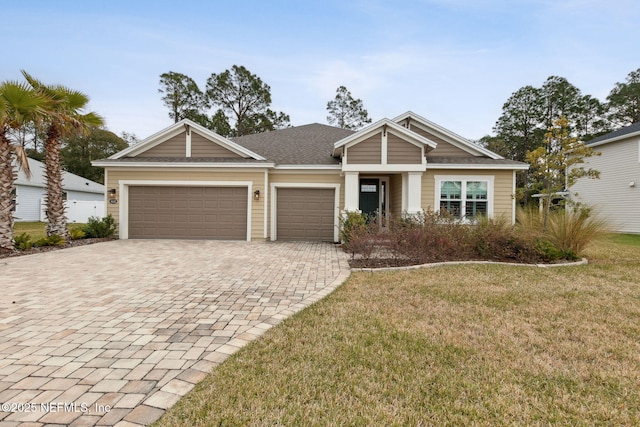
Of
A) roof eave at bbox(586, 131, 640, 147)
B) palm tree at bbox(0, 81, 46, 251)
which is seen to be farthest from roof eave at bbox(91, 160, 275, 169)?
roof eave at bbox(586, 131, 640, 147)

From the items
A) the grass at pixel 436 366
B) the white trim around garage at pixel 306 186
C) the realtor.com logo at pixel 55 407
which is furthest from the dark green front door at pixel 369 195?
the realtor.com logo at pixel 55 407

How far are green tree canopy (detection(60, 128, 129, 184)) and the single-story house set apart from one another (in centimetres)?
2720

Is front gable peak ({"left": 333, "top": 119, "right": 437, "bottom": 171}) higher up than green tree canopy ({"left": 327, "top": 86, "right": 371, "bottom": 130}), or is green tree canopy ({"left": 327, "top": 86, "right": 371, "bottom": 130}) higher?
green tree canopy ({"left": 327, "top": 86, "right": 371, "bottom": 130})

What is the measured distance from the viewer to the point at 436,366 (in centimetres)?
274

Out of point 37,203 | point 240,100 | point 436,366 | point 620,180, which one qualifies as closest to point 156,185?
point 436,366

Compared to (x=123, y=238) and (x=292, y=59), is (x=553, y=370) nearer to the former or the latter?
(x=123, y=238)

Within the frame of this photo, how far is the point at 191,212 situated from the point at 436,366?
442 inches

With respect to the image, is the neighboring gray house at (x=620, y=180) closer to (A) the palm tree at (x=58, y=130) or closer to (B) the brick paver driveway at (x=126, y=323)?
(B) the brick paver driveway at (x=126, y=323)

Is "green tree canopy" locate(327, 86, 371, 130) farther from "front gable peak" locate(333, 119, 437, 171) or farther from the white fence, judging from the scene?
the white fence

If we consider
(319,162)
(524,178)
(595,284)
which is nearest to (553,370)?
(595,284)

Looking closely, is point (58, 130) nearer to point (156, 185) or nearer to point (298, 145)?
point (156, 185)

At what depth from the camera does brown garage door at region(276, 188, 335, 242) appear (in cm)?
1220

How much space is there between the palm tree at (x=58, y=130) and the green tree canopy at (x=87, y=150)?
2715 centimetres

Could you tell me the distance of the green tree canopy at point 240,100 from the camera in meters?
28.4
